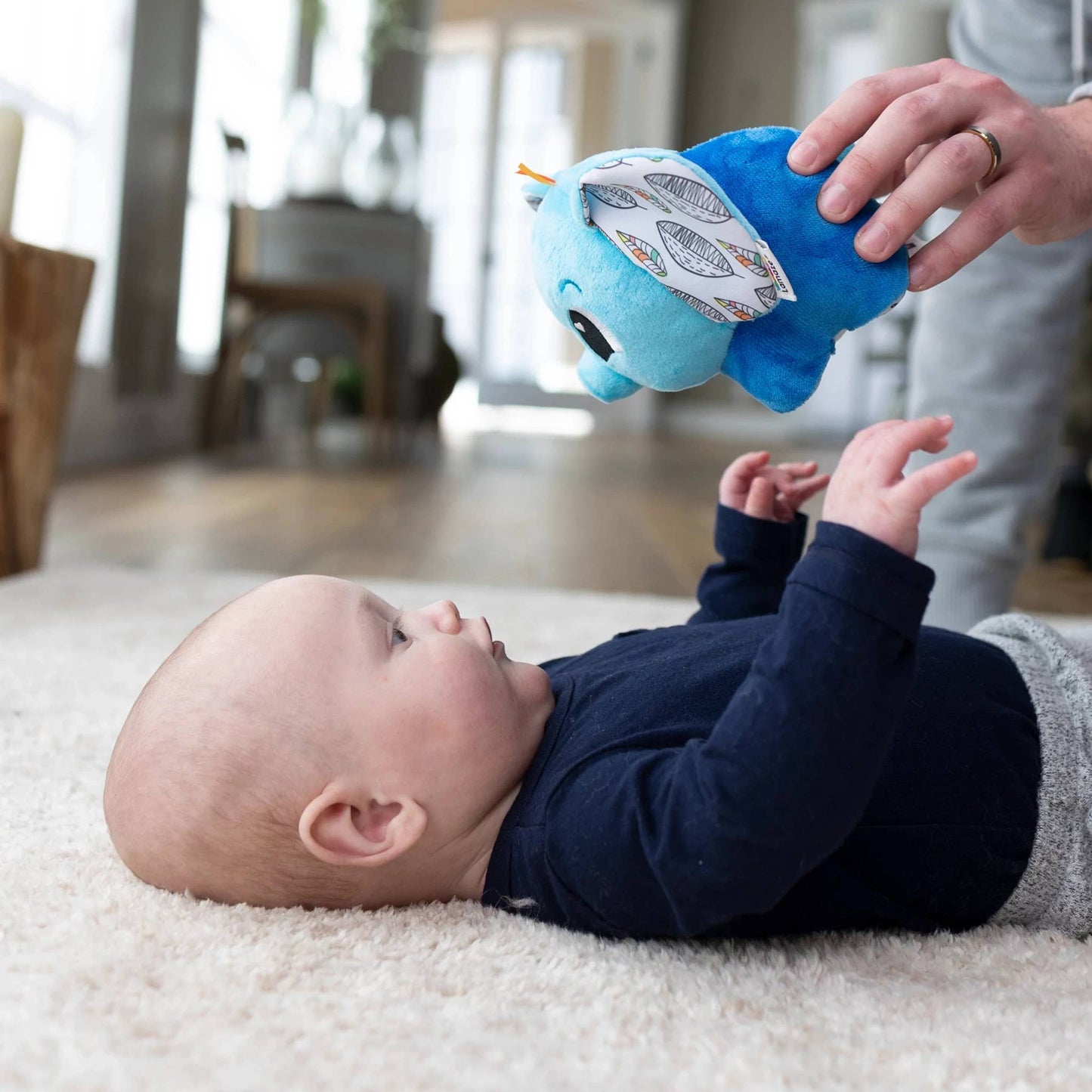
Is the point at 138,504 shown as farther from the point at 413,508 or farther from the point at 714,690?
the point at 714,690

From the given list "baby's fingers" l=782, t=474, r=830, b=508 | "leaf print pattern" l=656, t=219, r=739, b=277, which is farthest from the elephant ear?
"baby's fingers" l=782, t=474, r=830, b=508

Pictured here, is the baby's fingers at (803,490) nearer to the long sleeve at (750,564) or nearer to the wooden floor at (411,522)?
the long sleeve at (750,564)

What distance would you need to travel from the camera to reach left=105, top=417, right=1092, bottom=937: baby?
0.60m

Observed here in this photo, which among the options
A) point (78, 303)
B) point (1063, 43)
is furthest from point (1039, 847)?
point (78, 303)

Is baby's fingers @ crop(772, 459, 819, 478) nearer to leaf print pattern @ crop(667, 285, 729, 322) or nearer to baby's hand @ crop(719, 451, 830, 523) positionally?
baby's hand @ crop(719, 451, 830, 523)

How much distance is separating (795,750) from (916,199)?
35 centimetres

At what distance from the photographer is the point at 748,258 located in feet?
2.35

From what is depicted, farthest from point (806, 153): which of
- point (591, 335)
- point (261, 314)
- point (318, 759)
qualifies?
point (261, 314)

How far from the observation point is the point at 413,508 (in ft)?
9.37

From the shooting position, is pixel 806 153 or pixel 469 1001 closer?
pixel 469 1001

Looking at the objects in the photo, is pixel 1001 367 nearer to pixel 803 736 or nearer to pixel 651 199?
pixel 651 199

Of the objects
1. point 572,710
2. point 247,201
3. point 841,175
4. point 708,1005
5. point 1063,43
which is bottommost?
point 708,1005

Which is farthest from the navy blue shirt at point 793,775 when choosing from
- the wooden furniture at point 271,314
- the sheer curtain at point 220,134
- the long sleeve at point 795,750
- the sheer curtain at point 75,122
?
the sheer curtain at point 220,134

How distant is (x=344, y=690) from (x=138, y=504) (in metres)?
2.13
